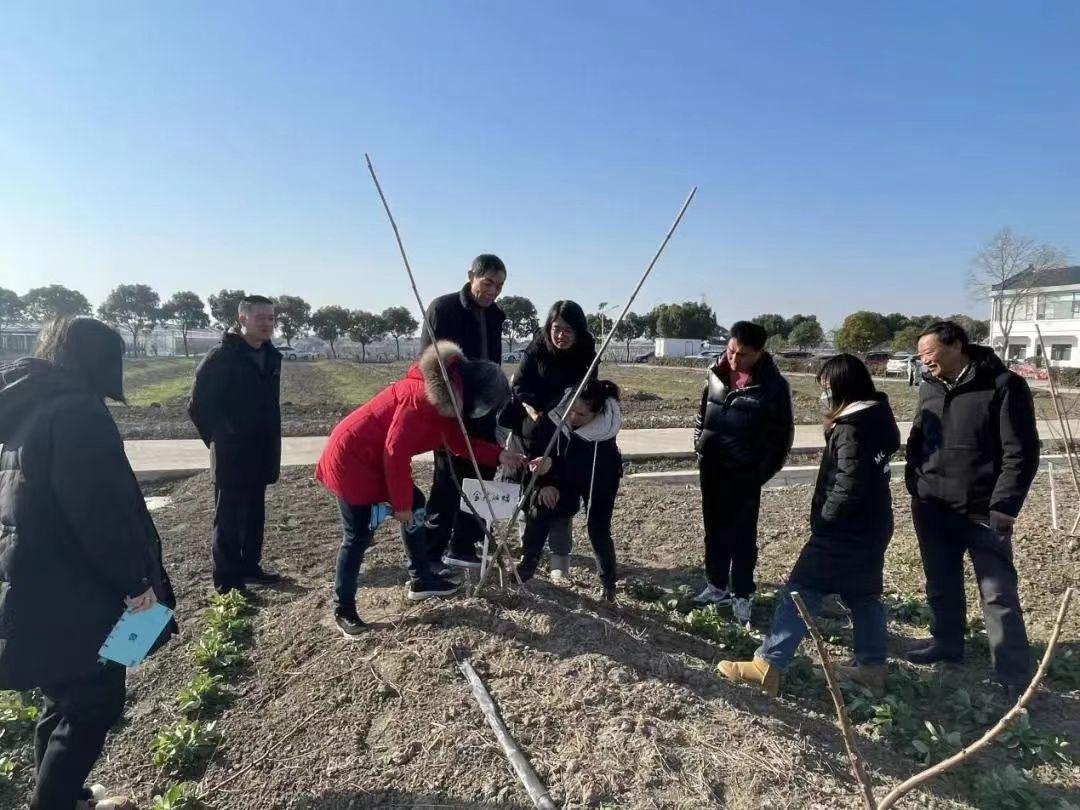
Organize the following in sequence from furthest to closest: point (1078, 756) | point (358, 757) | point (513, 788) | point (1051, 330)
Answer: point (1051, 330), point (1078, 756), point (358, 757), point (513, 788)

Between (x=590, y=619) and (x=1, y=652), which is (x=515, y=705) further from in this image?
(x=1, y=652)

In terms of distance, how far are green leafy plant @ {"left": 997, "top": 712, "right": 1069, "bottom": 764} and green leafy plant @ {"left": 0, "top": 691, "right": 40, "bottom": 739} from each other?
4.12m

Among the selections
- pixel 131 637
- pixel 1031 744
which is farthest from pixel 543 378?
pixel 1031 744

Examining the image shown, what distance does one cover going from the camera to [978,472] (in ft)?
10.5

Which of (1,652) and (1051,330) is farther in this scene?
(1051,330)

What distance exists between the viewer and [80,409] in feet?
6.71

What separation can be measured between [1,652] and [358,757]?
3.87ft

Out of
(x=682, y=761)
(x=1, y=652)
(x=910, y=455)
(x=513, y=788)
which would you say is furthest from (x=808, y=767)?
(x=1, y=652)

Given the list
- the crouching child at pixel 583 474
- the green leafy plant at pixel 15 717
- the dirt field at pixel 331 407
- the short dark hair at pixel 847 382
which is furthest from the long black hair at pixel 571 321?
the dirt field at pixel 331 407

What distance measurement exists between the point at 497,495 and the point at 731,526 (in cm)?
151

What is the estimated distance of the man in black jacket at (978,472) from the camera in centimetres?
307

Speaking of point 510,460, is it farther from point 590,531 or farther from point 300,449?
point 300,449

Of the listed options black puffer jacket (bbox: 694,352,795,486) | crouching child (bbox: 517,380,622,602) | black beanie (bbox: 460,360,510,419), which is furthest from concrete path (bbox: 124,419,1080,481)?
black beanie (bbox: 460,360,510,419)

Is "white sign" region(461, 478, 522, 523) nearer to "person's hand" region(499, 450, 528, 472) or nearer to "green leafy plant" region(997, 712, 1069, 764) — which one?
"person's hand" region(499, 450, 528, 472)
